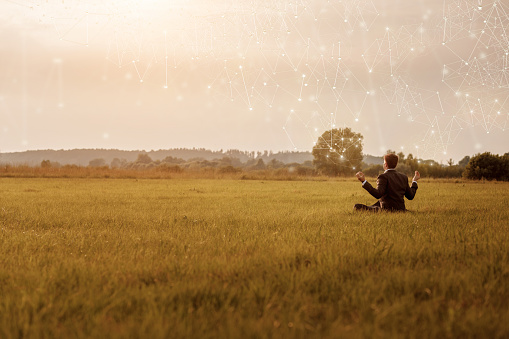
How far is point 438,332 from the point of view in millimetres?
2684

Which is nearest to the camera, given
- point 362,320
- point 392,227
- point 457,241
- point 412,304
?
point 362,320

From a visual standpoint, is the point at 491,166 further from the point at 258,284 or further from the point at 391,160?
the point at 258,284

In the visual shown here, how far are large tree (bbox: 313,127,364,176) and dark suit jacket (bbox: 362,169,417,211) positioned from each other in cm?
6305

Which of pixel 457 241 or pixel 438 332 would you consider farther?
pixel 457 241

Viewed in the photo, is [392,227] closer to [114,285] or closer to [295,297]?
[295,297]

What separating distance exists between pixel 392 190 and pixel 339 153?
7002 centimetres

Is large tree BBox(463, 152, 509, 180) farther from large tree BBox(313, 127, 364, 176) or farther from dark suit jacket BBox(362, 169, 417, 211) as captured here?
dark suit jacket BBox(362, 169, 417, 211)

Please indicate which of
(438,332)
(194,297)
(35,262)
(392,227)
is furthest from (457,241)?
(35,262)

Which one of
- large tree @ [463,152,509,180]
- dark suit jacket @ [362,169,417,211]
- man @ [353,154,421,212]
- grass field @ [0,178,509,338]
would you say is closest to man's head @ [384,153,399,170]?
man @ [353,154,421,212]

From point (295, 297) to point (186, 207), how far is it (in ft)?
29.2

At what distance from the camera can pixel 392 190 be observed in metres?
9.52

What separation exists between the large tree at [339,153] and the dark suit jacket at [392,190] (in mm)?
63047

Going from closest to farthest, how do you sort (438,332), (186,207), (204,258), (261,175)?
(438,332)
(204,258)
(186,207)
(261,175)

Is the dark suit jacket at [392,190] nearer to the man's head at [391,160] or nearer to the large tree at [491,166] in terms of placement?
the man's head at [391,160]
